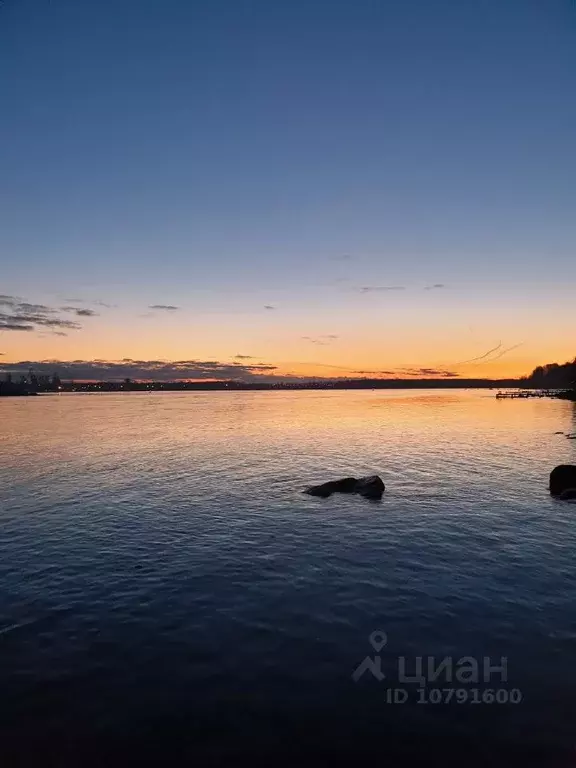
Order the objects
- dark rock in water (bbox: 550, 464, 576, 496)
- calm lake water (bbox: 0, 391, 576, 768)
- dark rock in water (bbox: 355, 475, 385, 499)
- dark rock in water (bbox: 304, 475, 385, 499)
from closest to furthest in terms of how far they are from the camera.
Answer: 1. calm lake water (bbox: 0, 391, 576, 768)
2. dark rock in water (bbox: 550, 464, 576, 496)
3. dark rock in water (bbox: 355, 475, 385, 499)
4. dark rock in water (bbox: 304, 475, 385, 499)

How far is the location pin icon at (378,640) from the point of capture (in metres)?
16.6

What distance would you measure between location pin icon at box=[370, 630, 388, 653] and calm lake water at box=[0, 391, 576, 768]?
0.13 metres

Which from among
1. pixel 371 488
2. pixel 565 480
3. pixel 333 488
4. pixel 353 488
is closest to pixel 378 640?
pixel 371 488

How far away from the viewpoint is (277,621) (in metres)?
18.5

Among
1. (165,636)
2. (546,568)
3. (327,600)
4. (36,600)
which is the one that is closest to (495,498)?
(546,568)

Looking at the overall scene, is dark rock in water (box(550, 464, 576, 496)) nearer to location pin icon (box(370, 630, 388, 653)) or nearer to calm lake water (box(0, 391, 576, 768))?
calm lake water (box(0, 391, 576, 768))

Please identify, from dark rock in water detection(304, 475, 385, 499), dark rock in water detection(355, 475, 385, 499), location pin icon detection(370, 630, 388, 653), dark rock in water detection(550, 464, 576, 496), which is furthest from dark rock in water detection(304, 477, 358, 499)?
location pin icon detection(370, 630, 388, 653)

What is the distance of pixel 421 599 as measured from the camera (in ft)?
66.8

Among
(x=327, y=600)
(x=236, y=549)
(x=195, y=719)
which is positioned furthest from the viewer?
(x=236, y=549)

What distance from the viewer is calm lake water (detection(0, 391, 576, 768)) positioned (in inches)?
483

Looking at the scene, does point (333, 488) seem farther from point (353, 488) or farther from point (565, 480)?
point (565, 480)

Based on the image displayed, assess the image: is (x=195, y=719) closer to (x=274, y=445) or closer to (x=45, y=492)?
(x=45, y=492)

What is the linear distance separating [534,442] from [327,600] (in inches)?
2546

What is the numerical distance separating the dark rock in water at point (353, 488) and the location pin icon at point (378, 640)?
21690mm
